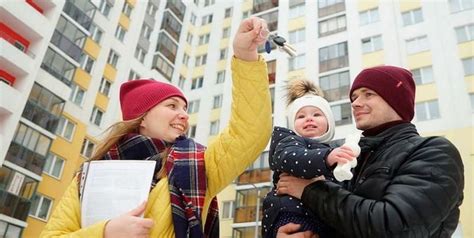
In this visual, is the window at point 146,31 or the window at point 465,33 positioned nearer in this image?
the window at point 465,33

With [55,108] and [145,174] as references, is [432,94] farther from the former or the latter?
[145,174]

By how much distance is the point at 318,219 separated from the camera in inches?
87.3

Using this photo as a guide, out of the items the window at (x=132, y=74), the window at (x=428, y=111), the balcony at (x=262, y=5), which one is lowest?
the window at (x=428, y=111)

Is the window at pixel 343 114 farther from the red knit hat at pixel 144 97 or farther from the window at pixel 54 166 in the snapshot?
the red knit hat at pixel 144 97

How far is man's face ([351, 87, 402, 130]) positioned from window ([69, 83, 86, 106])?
19.9 metres

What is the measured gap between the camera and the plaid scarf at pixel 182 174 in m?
2.22

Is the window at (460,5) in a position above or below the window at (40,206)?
above

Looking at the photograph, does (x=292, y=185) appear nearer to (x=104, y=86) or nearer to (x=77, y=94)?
(x=77, y=94)

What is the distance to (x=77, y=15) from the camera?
2109cm

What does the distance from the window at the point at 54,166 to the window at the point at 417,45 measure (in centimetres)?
1600

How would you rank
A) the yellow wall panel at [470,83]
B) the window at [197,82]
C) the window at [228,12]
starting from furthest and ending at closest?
the window at [228,12]
the window at [197,82]
the yellow wall panel at [470,83]

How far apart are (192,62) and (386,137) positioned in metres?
26.5

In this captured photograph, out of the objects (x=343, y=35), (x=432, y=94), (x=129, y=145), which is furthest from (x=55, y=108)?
(x=129, y=145)

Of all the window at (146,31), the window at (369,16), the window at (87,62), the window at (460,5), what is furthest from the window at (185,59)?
the window at (460,5)
